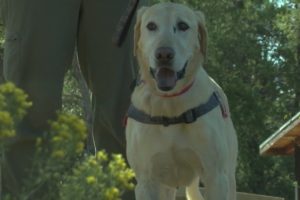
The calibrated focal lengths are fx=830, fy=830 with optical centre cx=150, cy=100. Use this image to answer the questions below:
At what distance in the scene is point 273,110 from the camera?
40500mm

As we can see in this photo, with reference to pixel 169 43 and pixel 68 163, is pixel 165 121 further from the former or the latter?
pixel 68 163

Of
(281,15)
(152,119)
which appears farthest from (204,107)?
(281,15)

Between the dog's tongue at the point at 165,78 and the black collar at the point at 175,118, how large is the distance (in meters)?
0.31

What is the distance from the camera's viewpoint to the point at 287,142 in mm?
19812

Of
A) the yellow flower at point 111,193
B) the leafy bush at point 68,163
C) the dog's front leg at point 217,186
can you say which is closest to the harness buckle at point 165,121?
the dog's front leg at point 217,186

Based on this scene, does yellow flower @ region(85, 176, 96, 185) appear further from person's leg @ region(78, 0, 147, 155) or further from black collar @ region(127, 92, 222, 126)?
person's leg @ region(78, 0, 147, 155)

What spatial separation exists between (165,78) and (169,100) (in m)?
0.34

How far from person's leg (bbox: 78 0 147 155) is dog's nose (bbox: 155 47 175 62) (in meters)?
0.56

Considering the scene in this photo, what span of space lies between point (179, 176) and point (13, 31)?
134cm

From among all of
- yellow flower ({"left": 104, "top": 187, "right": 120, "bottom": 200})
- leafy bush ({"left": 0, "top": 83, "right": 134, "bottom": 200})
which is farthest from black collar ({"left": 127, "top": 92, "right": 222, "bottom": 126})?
yellow flower ({"left": 104, "top": 187, "right": 120, "bottom": 200})

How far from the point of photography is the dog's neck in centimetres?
493

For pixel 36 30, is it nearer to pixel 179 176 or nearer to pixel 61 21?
pixel 61 21

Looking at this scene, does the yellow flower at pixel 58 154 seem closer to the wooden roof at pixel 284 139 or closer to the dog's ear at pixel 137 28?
the dog's ear at pixel 137 28

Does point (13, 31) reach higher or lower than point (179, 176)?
higher
